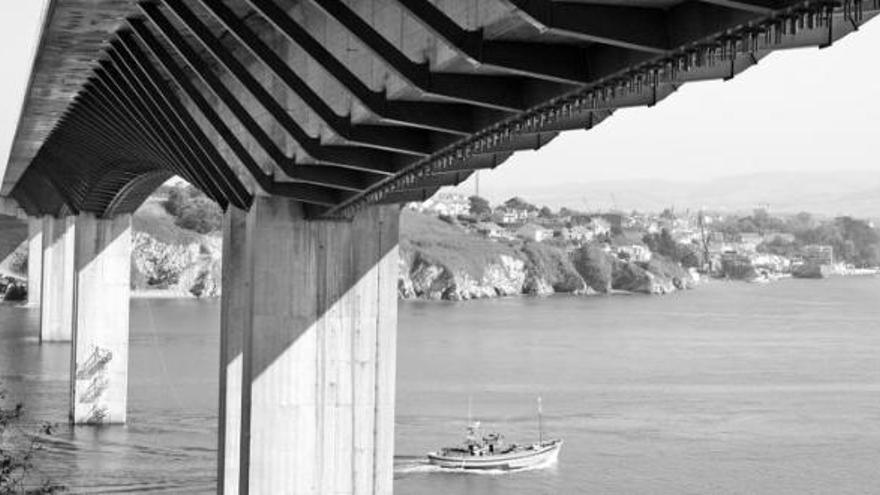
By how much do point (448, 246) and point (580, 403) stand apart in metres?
112

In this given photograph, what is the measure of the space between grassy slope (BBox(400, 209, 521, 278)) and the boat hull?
113596mm

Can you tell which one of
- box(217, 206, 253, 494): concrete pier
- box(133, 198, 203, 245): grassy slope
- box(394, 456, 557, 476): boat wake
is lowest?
box(394, 456, 557, 476): boat wake

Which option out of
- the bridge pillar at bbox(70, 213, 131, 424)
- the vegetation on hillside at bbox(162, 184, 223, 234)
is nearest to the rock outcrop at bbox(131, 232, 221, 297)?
the vegetation on hillside at bbox(162, 184, 223, 234)

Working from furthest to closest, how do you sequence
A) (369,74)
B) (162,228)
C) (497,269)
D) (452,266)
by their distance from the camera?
1. (497,269)
2. (452,266)
3. (162,228)
4. (369,74)

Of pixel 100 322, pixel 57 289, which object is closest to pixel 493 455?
pixel 100 322

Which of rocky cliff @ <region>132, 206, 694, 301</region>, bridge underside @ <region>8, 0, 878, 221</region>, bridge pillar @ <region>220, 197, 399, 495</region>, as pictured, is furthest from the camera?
rocky cliff @ <region>132, 206, 694, 301</region>

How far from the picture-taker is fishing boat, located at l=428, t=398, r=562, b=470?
46.2 meters

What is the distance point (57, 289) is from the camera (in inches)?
3226

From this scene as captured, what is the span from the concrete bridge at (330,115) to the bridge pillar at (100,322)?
38.4 feet

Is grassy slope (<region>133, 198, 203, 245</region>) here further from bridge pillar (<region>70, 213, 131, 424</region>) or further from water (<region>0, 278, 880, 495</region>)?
bridge pillar (<region>70, 213, 131, 424</region>)

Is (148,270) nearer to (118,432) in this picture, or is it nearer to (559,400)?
(559,400)

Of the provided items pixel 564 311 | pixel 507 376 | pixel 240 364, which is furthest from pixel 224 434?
pixel 564 311

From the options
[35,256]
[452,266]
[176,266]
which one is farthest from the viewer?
[452,266]

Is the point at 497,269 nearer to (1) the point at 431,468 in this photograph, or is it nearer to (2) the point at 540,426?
(2) the point at 540,426
